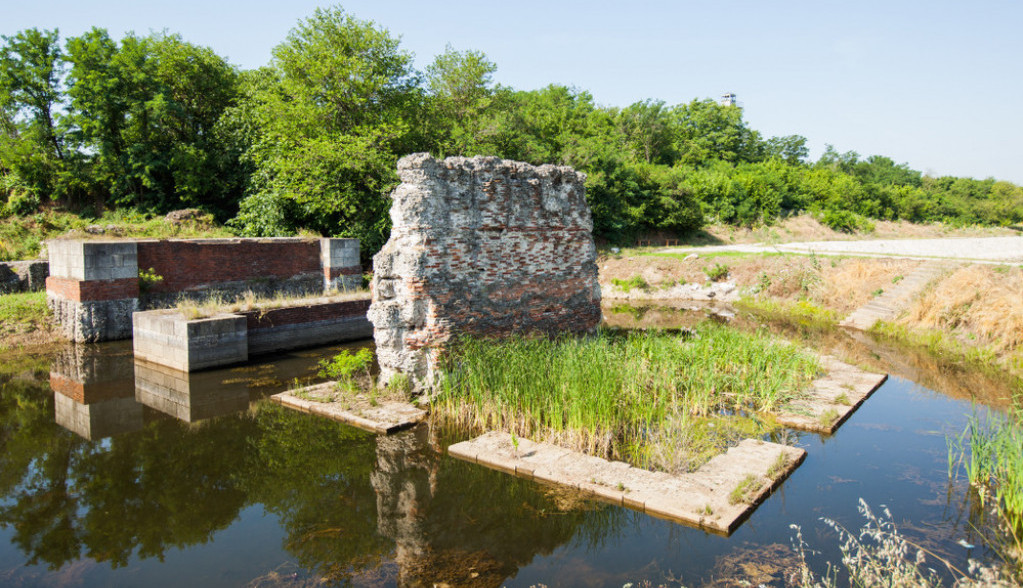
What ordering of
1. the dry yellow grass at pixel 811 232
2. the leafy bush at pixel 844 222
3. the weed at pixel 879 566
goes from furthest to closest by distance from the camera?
the leafy bush at pixel 844 222 < the dry yellow grass at pixel 811 232 < the weed at pixel 879 566

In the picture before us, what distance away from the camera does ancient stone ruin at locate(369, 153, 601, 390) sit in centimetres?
954

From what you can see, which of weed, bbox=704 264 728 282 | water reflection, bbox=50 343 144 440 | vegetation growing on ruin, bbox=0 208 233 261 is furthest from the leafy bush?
water reflection, bbox=50 343 144 440

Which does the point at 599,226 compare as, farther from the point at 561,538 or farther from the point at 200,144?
the point at 561,538

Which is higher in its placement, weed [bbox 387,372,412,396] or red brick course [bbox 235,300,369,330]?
red brick course [bbox 235,300,369,330]

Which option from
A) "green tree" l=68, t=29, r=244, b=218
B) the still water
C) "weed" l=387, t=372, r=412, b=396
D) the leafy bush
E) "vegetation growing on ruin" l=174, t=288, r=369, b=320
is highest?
"green tree" l=68, t=29, r=244, b=218

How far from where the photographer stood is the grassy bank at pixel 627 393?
7746 millimetres

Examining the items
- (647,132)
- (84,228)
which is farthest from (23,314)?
(647,132)

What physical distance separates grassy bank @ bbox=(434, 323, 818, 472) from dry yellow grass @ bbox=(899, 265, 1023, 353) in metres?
6.33

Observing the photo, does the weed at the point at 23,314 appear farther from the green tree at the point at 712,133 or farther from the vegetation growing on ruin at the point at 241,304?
the green tree at the point at 712,133

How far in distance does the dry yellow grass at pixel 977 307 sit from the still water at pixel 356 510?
603 cm

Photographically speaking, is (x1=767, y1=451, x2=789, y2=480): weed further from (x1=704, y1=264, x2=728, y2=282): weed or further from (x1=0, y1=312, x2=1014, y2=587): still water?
(x1=704, y1=264, x2=728, y2=282): weed

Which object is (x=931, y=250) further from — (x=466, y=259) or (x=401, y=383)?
(x=401, y=383)

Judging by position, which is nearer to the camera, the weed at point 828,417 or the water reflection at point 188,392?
the weed at point 828,417

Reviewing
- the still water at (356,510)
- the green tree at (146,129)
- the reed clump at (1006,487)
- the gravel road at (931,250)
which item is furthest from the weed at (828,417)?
the green tree at (146,129)
